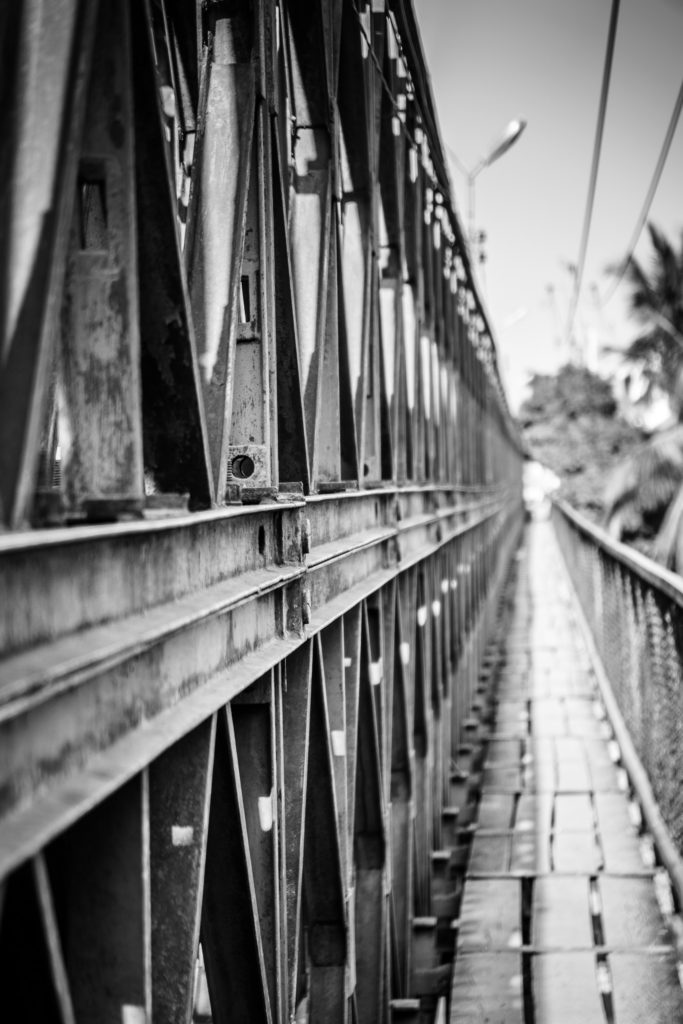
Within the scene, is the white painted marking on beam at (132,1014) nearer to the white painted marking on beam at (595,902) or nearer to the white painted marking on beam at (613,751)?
the white painted marking on beam at (595,902)

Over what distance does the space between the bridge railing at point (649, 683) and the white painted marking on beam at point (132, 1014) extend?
4.37 meters

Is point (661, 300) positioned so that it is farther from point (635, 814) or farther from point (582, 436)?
point (635, 814)

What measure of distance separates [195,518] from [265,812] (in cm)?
112

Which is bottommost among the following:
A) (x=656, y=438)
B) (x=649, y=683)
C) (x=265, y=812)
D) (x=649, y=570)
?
(x=649, y=683)

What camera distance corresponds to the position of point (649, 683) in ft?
25.5

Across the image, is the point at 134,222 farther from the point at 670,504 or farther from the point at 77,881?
the point at 670,504

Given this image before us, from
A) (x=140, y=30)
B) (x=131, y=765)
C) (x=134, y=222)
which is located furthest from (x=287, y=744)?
(x=140, y=30)

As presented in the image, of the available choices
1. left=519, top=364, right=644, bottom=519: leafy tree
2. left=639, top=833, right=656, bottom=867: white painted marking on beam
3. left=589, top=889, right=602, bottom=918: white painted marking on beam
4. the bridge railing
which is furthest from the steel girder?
left=519, top=364, right=644, bottom=519: leafy tree

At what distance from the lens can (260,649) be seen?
278 cm

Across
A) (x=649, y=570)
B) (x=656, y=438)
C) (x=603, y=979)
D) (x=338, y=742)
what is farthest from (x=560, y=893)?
(x=656, y=438)

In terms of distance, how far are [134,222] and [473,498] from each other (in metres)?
12.1

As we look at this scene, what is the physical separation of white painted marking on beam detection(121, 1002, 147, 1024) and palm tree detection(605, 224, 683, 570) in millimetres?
19797

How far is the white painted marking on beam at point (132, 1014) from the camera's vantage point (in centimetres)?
187

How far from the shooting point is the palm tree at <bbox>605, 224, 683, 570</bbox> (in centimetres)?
2372
